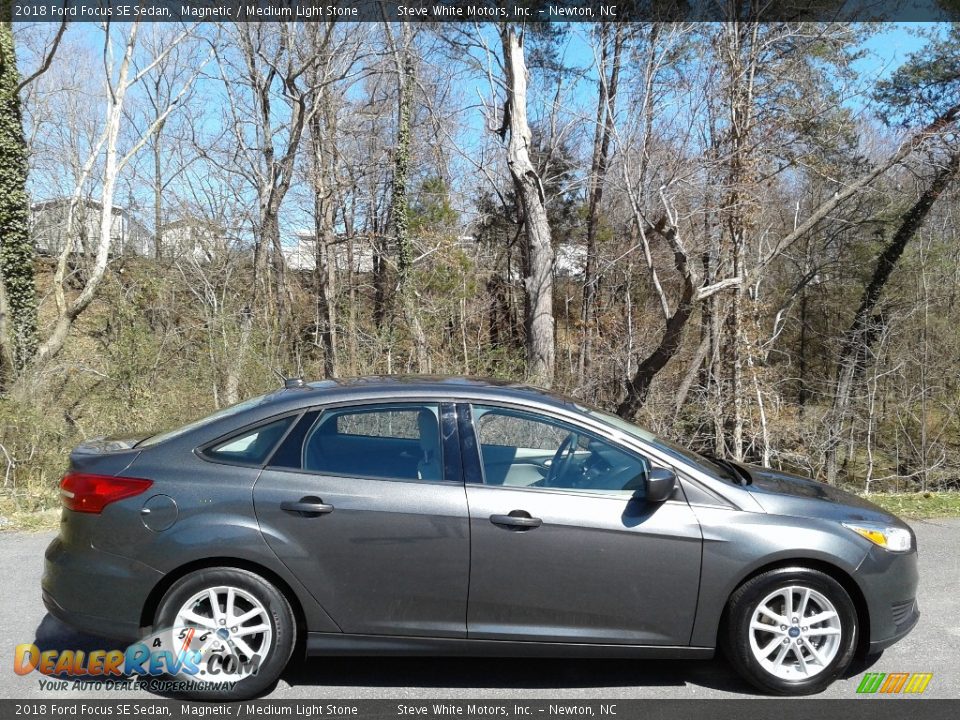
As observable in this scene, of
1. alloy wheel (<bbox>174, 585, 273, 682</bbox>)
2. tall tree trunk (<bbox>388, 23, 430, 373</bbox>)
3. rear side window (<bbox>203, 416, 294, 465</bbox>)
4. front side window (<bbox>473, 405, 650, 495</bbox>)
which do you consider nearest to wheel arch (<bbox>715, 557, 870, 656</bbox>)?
front side window (<bbox>473, 405, 650, 495</bbox>)

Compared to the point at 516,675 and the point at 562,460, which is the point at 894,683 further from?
the point at 562,460

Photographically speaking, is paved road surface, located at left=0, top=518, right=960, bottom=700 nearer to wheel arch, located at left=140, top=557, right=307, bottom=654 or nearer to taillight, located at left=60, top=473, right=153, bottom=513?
wheel arch, located at left=140, top=557, right=307, bottom=654

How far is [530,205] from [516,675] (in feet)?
44.5

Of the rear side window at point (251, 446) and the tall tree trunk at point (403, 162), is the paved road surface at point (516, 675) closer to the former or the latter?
the rear side window at point (251, 446)

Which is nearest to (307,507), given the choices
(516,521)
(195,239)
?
(516,521)

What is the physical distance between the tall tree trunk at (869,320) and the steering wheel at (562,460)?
10.1m

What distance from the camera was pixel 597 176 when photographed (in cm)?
1309

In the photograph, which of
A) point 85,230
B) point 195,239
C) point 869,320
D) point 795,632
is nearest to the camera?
point 795,632

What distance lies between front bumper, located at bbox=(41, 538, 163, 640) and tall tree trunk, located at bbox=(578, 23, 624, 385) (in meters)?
10.3

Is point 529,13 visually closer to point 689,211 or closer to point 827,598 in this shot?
point 689,211

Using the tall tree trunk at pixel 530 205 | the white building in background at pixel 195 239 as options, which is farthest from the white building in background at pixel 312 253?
the tall tree trunk at pixel 530 205

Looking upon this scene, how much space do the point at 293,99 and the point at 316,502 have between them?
47.5 feet

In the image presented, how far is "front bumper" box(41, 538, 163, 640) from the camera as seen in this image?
3.87 metres

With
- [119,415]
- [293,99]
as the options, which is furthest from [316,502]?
[293,99]
